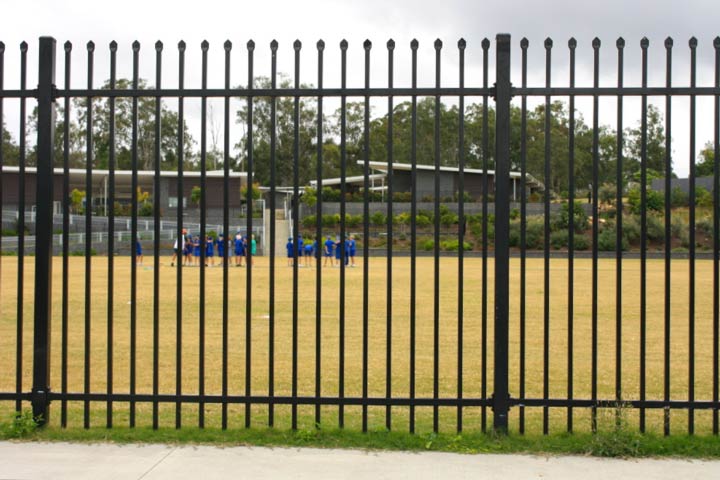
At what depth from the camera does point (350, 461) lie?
191 inches

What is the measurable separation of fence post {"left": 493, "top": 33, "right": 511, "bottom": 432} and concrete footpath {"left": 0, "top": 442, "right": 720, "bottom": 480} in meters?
0.45

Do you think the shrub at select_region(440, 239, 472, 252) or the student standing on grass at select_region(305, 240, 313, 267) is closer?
the student standing on grass at select_region(305, 240, 313, 267)

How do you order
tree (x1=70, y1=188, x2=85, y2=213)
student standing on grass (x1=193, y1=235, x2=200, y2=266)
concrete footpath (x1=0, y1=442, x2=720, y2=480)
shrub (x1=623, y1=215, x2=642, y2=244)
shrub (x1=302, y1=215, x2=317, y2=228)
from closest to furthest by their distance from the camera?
concrete footpath (x1=0, y1=442, x2=720, y2=480), student standing on grass (x1=193, y1=235, x2=200, y2=266), shrub (x1=623, y1=215, x2=642, y2=244), shrub (x1=302, y1=215, x2=317, y2=228), tree (x1=70, y1=188, x2=85, y2=213)

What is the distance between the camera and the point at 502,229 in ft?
17.5

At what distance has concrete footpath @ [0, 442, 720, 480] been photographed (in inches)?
182

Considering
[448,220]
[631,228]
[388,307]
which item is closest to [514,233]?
[448,220]

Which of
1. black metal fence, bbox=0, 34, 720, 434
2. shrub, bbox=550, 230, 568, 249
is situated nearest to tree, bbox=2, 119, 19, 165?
shrub, bbox=550, 230, 568, 249

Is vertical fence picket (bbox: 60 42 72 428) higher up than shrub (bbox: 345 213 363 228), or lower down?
lower down

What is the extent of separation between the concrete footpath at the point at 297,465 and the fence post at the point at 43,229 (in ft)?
1.57

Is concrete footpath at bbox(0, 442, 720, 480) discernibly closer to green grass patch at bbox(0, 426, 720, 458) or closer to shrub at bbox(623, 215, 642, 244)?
green grass patch at bbox(0, 426, 720, 458)

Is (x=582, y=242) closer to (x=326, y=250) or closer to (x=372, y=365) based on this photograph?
(x=326, y=250)

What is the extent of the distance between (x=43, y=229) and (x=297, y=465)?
8.06 ft

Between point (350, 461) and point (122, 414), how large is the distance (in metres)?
2.36

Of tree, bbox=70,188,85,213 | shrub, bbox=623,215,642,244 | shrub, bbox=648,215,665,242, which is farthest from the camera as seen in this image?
tree, bbox=70,188,85,213
